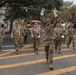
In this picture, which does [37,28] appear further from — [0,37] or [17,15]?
[17,15]

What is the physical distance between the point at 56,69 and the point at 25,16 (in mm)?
24529

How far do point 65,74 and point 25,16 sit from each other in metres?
25.5

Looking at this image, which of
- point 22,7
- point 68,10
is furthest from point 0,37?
point 68,10

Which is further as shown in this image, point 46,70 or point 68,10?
point 68,10

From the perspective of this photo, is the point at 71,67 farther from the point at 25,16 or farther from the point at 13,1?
the point at 25,16

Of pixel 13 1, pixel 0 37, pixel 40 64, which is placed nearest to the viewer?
pixel 40 64

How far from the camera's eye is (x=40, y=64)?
1234 centimetres

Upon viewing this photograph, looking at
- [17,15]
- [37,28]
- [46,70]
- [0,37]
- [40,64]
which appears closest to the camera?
[46,70]

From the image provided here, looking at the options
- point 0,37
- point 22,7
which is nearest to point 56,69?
Result: point 0,37

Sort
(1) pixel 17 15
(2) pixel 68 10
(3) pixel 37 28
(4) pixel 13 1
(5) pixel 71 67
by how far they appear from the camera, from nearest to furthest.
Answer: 1. (5) pixel 71 67
2. (3) pixel 37 28
3. (4) pixel 13 1
4. (1) pixel 17 15
5. (2) pixel 68 10

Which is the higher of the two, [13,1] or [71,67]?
[13,1]

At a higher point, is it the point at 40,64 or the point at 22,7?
the point at 22,7

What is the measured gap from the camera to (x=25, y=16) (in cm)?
3522

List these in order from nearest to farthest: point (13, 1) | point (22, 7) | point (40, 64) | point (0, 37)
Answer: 1. point (40, 64)
2. point (0, 37)
3. point (13, 1)
4. point (22, 7)
